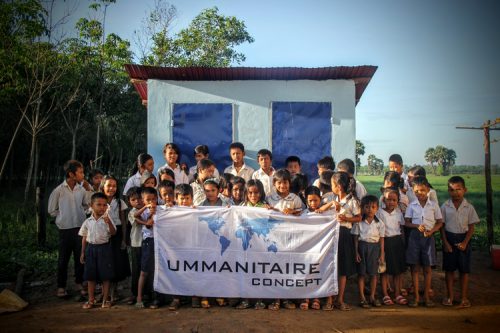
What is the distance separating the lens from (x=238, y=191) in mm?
4652

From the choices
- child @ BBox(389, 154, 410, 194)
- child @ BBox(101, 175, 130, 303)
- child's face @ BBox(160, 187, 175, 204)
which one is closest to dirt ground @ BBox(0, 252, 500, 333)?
child @ BBox(101, 175, 130, 303)

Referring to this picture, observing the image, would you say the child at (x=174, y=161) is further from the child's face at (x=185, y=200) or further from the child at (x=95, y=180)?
the child's face at (x=185, y=200)

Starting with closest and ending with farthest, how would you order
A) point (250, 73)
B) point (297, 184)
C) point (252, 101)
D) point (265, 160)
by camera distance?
point (297, 184) < point (265, 160) < point (250, 73) < point (252, 101)

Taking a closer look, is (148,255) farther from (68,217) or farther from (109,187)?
(68,217)

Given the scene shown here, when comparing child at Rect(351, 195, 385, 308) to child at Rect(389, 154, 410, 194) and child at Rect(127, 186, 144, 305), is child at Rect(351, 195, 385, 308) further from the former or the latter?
child at Rect(127, 186, 144, 305)

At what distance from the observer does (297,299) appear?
4.52m

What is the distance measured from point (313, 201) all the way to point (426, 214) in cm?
139

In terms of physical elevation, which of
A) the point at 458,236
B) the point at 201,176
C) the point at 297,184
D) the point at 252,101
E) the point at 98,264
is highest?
the point at 252,101

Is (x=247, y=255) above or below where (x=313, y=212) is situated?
below

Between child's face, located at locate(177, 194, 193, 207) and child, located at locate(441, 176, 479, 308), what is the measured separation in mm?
3091

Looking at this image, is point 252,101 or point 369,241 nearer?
point 369,241

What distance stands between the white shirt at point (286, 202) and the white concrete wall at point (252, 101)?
2.09m

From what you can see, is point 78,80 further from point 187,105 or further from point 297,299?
point 297,299

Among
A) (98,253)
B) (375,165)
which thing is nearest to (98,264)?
(98,253)
